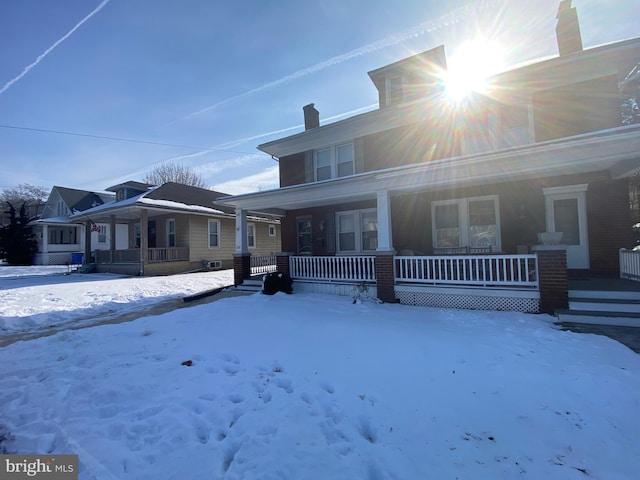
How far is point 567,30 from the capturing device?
913cm

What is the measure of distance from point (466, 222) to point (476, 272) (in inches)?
110

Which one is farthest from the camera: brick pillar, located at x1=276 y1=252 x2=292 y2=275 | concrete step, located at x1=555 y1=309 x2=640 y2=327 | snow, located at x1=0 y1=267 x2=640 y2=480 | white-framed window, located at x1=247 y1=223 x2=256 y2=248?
white-framed window, located at x1=247 y1=223 x2=256 y2=248

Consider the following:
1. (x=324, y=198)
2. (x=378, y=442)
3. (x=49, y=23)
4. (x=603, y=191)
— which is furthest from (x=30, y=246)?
(x=603, y=191)

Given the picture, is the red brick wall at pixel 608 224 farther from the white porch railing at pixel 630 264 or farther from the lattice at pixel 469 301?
the lattice at pixel 469 301

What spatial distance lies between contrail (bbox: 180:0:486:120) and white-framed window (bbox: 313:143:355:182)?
3.65m

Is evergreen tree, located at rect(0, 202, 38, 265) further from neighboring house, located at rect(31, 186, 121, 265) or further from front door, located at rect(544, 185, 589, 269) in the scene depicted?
front door, located at rect(544, 185, 589, 269)

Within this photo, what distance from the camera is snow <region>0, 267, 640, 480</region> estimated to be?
Result: 2.23m

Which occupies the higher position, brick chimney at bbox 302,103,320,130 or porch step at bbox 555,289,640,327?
brick chimney at bbox 302,103,320,130

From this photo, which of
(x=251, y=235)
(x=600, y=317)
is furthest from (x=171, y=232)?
(x=600, y=317)

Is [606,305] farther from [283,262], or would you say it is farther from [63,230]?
[63,230]

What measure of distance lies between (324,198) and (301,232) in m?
3.56

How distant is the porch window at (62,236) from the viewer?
82.7ft

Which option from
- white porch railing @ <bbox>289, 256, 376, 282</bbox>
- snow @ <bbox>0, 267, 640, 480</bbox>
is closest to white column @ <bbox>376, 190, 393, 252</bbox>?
white porch railing @ <bbox>289, 256, 376, 282</bbox>

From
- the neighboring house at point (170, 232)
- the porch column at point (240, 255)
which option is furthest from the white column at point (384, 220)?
the neighboring house at point (170, 232)
